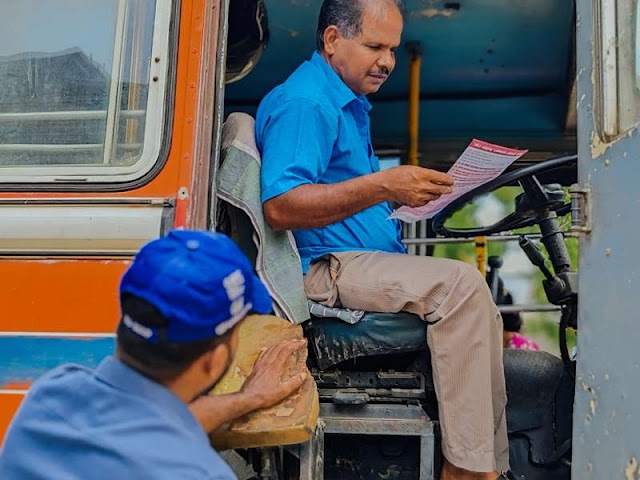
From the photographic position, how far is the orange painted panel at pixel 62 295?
1.82 metres

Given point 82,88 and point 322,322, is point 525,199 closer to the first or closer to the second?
point 322,322

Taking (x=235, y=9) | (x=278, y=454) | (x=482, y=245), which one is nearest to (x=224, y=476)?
(x=278, y=454)

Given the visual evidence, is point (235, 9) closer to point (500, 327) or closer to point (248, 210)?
point (248, 210)

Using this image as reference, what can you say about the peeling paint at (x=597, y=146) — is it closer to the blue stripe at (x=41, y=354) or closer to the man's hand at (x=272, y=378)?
the man's hand at (x=272, y=378)

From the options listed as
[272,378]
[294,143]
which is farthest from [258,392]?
[294,143]

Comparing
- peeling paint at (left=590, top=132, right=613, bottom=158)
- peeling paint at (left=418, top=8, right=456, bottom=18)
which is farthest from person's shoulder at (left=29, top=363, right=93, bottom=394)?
peeling paint at (left=418, top=8, right=456, bottom=18)

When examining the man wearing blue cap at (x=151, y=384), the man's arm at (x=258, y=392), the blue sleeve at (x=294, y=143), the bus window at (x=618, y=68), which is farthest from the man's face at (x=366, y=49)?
the man wearing blue cap at (x=151, y=384)

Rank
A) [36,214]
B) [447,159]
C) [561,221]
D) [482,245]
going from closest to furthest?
[36,214] < [561,221] < [482,245] < [447,159]

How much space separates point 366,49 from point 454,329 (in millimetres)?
860

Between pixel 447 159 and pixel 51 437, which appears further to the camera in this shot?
pixel 447 159

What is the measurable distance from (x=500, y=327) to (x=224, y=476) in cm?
102

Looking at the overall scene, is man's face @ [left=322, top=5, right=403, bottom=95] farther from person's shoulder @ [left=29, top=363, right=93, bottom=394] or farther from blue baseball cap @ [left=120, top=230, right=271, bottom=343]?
person's shoulder @ [left=29, top=363, right=93, bottom=394]

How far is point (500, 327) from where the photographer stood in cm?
203

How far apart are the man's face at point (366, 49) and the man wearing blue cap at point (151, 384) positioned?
115cm
